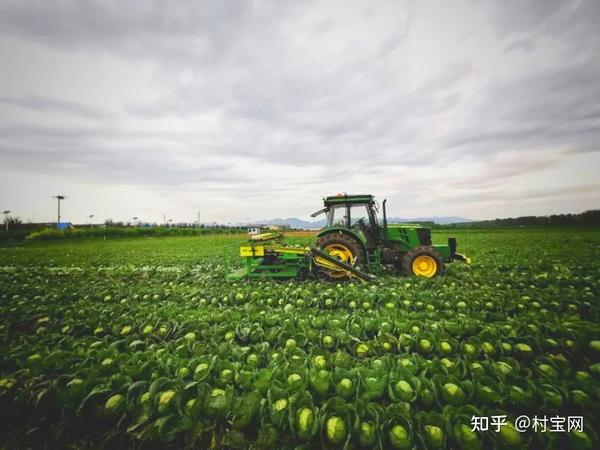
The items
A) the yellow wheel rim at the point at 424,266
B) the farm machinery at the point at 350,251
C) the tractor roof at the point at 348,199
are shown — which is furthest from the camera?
the tractor roof at the point at 348,199

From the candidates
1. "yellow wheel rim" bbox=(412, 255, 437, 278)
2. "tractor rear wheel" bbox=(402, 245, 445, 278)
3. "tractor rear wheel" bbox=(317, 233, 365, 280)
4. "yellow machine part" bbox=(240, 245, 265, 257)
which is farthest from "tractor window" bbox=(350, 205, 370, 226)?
"yellow machine part" bbox=(240, 245, 265, 257)

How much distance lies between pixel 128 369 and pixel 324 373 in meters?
2.05

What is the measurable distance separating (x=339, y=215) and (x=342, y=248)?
1.24m

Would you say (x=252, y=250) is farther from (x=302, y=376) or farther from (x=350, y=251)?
(x=302, y=376)

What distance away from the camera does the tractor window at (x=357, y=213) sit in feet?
27.9

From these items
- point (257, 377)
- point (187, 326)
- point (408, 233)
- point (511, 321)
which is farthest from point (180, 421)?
point (408, 233)

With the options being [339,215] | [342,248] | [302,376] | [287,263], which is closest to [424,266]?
[342,248]

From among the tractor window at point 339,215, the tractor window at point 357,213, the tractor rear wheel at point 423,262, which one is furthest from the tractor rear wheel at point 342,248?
the tractor rear wheel at point 423,262

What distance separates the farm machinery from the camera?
6.99 metres

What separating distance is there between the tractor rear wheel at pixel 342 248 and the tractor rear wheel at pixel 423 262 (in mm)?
1320

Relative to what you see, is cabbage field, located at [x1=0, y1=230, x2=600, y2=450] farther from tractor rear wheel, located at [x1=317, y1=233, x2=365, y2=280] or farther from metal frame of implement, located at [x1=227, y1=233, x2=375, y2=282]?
tractor rear wheel, located at [x1=317, y1=233, x2=365, y2=280]

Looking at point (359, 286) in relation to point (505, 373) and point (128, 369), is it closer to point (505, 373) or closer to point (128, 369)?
point (505, 373)

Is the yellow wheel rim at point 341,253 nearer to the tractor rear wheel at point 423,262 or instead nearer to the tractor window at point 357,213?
the tractor window at point 357,213

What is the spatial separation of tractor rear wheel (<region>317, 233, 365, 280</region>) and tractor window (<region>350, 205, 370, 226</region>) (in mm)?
841
